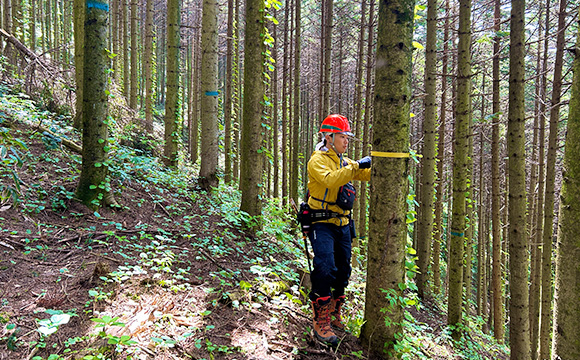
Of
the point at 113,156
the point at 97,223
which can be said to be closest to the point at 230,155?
the point at 113,156

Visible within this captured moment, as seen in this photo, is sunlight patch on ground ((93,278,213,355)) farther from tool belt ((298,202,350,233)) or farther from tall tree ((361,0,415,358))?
tall tree ((361,0,415,358))

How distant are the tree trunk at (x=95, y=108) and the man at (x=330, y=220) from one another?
123 inches

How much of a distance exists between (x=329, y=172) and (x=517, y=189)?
10.3 ft

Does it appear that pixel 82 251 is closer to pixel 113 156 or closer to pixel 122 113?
pixel 113 156

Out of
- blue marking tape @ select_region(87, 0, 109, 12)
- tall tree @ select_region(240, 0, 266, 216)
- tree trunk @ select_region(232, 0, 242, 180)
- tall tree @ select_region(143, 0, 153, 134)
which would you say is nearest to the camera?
blue marking tape @ select_region(87, 0, 109, 12)

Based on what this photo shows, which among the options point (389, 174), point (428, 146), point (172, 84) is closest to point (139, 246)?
point (389, 174)

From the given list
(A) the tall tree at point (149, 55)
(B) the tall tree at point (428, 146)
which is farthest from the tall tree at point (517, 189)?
(A) the tall tree at point (149, 55)

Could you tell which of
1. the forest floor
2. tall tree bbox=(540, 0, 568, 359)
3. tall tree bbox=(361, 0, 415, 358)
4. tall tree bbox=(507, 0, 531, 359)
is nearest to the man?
the forest floor

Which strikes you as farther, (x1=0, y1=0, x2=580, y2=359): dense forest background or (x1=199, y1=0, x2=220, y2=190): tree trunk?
(x1=199, y1=0, x2=220, y2=190): tree trunk

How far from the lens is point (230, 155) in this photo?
32.5ft

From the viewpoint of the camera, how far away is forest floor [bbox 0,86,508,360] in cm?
256

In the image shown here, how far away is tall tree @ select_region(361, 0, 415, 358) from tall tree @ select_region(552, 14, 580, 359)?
1.33 meters

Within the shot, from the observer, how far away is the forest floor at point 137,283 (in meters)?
2.56

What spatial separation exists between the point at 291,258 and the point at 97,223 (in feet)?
10.4
